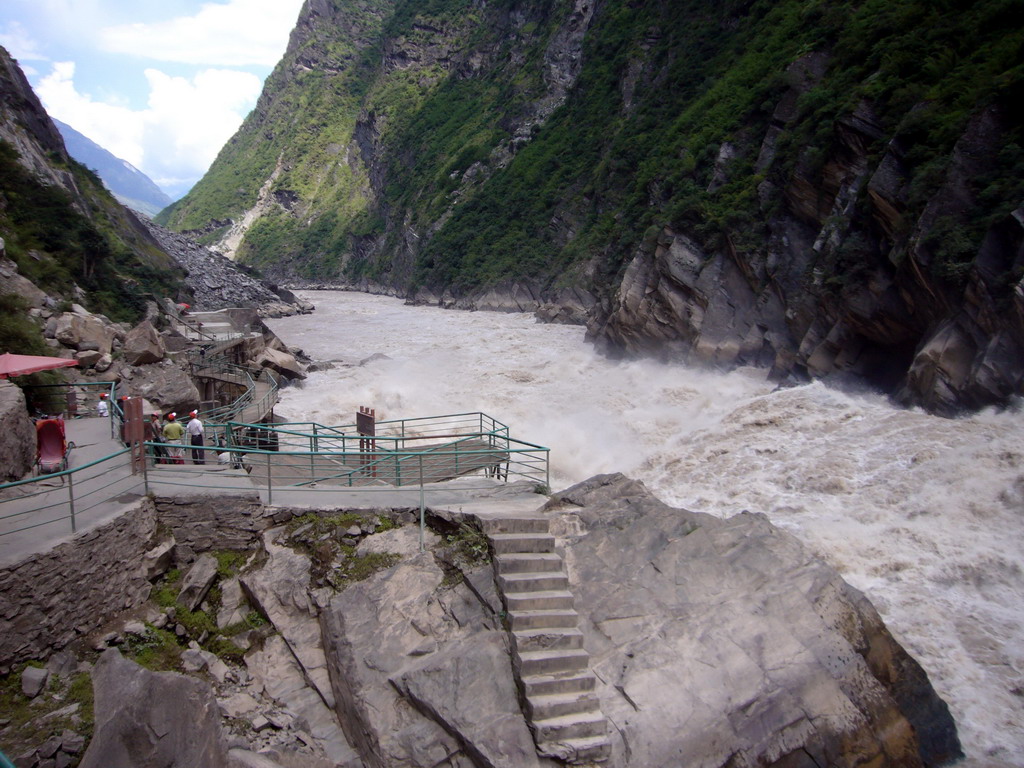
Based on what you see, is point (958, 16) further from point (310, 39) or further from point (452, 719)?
point (310, 39)

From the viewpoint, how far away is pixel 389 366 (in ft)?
109

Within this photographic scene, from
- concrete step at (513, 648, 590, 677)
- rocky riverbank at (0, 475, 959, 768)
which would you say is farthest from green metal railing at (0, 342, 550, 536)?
concrete step at (513, 648, 590, 677)

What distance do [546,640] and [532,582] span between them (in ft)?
2.45

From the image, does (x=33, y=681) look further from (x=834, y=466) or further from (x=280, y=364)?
(x=280, y=364)

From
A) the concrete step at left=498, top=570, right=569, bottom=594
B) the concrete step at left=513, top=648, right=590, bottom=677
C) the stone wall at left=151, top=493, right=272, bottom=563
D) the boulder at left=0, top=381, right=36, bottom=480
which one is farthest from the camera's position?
the boulder at left=0, top=381, right=36, bottom=480

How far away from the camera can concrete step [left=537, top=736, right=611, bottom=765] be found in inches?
245

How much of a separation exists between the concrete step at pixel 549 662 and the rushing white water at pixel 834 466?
4522mm

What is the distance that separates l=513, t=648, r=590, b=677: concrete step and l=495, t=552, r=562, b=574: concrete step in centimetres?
106

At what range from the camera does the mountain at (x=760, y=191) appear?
1568 cm

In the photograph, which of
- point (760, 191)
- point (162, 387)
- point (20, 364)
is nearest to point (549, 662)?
point (20, 364)

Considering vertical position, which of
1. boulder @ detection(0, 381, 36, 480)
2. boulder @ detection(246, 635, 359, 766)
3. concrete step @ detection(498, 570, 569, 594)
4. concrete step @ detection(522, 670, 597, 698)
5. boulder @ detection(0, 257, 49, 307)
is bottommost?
boulder @ detection(246, 635, 359, 766)

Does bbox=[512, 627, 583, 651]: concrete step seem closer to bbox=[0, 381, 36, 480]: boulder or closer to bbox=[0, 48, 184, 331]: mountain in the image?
bbox=[0, 381, 36, 480]: boulder

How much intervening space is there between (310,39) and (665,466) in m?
180

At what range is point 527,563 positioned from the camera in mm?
7867
